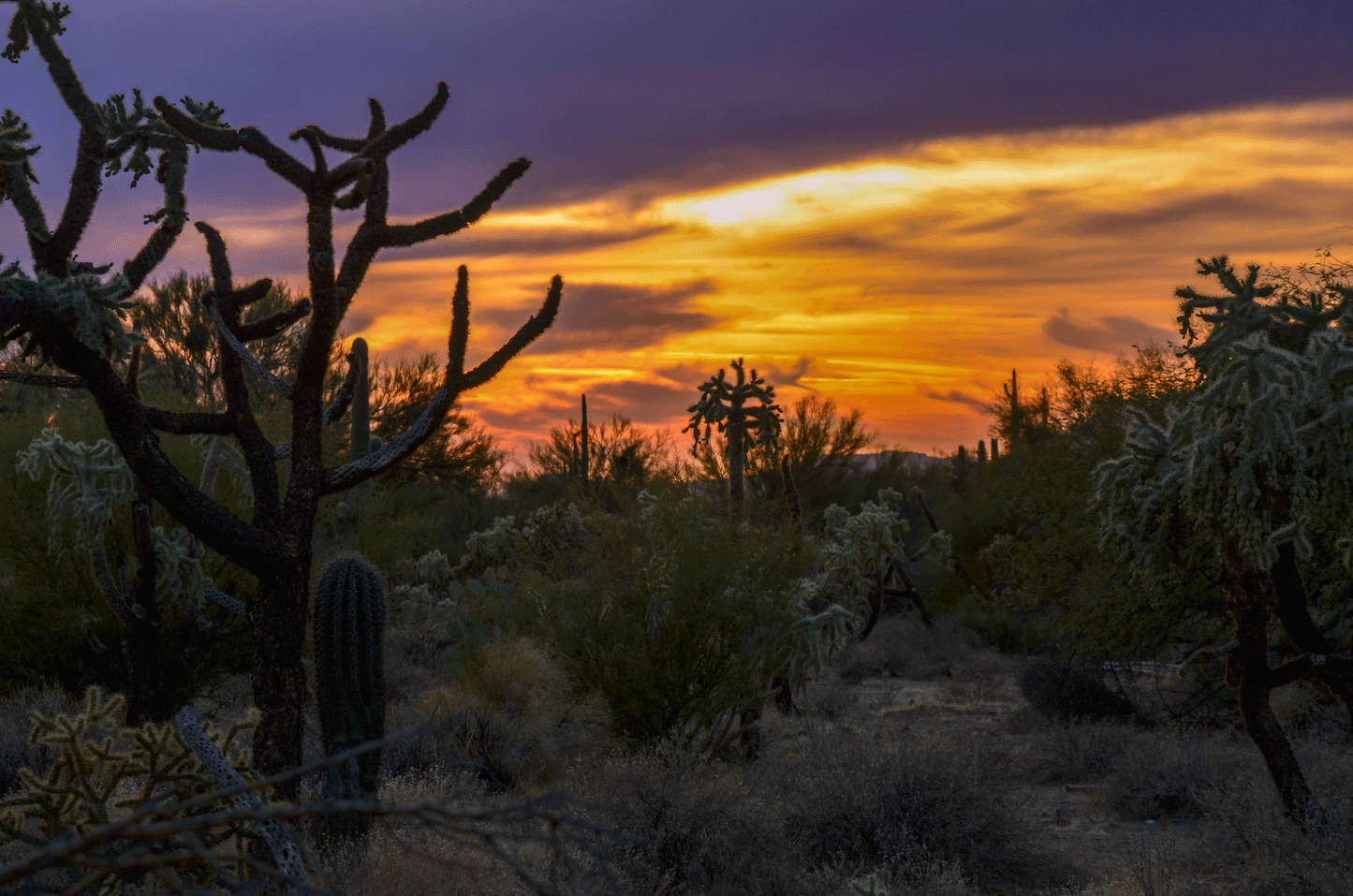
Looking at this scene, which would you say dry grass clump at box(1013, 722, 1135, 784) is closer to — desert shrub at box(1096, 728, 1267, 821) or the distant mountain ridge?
desert shrub at box(1096, 728, 1267, 821)

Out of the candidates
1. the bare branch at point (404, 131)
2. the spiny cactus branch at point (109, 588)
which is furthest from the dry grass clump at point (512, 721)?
the bare branch at point (404, 131)

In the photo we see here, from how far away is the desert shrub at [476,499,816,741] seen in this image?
11.4 meters

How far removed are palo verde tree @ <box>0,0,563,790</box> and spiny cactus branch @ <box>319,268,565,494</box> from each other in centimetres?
1

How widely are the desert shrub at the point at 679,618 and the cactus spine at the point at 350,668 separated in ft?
14.8

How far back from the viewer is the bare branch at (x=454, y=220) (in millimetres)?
7348

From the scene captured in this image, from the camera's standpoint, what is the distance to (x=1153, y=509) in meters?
8.93

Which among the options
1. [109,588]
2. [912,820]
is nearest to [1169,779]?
[912,820]

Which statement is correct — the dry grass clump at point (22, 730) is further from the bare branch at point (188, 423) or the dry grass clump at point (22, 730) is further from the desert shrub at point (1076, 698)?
the desert shrub at point (1076, 698)

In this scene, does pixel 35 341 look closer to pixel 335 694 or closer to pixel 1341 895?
pixel 335 694

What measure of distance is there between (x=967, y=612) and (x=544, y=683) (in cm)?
1319

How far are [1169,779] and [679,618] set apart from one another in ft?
16.5

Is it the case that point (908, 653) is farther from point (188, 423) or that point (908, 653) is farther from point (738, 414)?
point (188, 423)

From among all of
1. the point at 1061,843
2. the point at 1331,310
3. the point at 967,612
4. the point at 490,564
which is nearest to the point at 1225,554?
the point at 1331,310

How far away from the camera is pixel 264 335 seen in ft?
26.4
